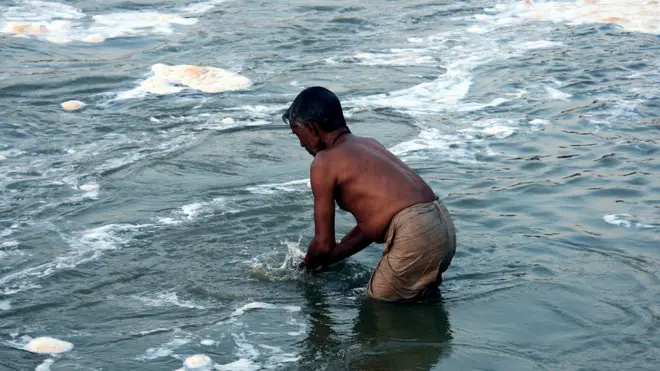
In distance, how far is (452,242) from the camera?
16.1 ft

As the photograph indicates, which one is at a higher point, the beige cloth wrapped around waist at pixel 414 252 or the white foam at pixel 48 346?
the beige cloth wrapped around waist at pixel 414 252

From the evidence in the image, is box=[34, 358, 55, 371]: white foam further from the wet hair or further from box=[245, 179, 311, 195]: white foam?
box=[245, 179, 311, 195]: white foam

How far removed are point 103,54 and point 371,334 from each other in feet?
27.9

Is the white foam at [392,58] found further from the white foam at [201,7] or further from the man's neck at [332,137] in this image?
the man's neck at [332,137]

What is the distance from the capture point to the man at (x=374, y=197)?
4.77 m

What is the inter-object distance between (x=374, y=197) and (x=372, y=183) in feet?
0.27

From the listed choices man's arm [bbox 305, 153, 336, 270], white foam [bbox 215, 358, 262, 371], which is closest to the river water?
white foam [bbox 215, 358, 262, 371]

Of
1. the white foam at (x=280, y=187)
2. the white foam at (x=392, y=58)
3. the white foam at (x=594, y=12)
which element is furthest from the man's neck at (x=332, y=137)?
the white foam at (x=594, y=12)

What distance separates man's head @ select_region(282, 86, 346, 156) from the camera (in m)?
4.75

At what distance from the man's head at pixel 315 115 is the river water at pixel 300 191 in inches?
40.2

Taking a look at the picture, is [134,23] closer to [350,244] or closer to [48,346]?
[350,244]

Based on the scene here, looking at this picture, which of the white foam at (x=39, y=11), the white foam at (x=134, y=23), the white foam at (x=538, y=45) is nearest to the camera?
the white foam at (x=538, y=45)

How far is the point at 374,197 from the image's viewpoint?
4.82 metres

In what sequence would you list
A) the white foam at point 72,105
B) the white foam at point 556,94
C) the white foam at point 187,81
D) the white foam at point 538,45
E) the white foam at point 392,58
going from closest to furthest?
the white foam at point 72,105 < the white foam at point 556,94 < the white foam at point 187,81 < the white foam at point 392,58 < the white foam at point 538,45
